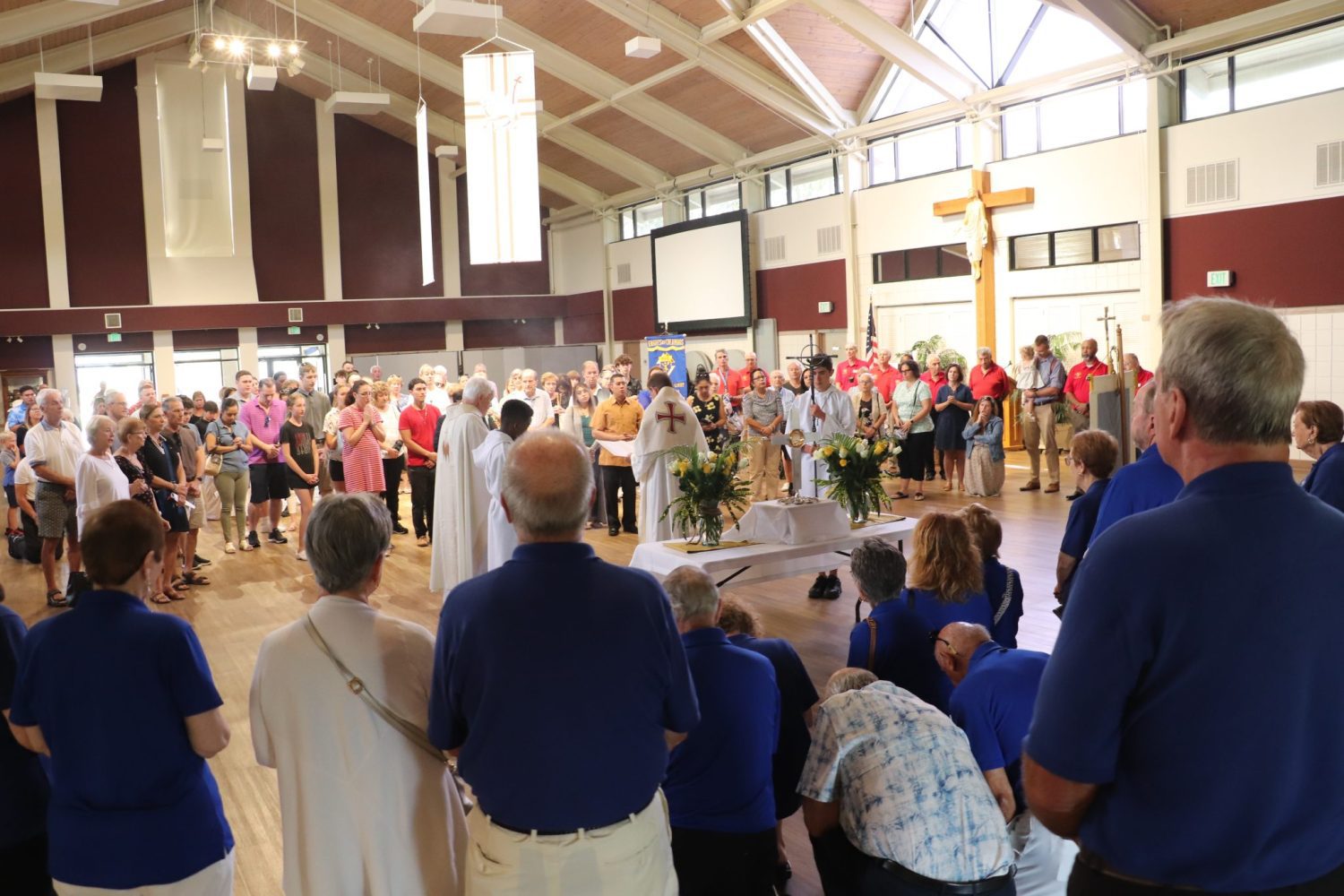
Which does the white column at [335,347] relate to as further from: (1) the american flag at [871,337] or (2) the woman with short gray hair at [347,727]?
(2) the woman with short gray hair at [347,727]

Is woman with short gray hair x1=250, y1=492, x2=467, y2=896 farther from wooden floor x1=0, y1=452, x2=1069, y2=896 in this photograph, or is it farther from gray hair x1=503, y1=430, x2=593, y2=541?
wooden floor x1=0, y1=452, x2=1069, y2=896

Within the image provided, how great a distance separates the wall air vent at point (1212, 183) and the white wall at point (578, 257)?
44.8ft

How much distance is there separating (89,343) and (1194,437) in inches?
878

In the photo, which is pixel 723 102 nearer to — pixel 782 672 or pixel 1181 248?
pixel 1181 248

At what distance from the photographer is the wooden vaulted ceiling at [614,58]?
46.9ft

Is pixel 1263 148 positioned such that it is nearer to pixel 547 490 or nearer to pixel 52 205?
pixel 547 490

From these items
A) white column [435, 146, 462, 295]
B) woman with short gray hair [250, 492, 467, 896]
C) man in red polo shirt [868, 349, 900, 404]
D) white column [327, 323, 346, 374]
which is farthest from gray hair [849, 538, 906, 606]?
white column [435, 146, 462, 295]

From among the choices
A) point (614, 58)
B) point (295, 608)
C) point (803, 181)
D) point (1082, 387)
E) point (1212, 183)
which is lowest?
point (295, 608)

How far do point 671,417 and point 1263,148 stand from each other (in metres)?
8.28

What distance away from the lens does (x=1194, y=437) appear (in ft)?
4.54

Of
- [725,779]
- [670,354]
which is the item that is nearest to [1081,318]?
[670,354]

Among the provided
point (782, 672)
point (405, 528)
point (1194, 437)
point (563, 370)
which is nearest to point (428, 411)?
point (405, 528)

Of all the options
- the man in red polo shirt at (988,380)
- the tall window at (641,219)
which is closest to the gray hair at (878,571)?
the man in red polo shirt at (988,380)

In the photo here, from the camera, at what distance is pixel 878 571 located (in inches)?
135
